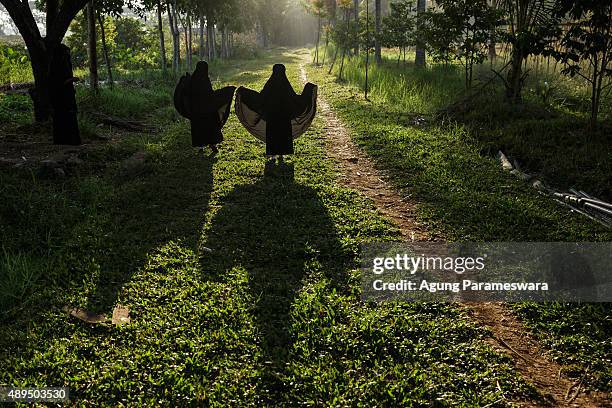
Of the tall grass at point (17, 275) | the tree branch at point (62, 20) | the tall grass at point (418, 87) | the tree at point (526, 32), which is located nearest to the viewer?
the tall grass at point (17, 275)

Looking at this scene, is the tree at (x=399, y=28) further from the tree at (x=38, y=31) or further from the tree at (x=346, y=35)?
the tree at (x=38, y=31)

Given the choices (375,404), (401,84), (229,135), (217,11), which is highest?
(217,11)

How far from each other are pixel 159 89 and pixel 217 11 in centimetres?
1402

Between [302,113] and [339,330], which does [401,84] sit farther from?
[339,330]

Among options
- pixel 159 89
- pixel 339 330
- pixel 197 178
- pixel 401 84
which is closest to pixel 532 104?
pixel 401 84

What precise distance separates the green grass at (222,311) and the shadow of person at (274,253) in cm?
2

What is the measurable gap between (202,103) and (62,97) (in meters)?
2.48

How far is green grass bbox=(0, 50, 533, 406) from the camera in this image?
2967 mm

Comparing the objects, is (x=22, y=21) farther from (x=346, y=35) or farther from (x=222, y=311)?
(x=346, y=35)

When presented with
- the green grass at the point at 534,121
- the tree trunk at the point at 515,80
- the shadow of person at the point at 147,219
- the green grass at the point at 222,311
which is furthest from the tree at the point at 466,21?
the shadow of person at the point at 147,219

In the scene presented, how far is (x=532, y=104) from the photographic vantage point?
1023 cm

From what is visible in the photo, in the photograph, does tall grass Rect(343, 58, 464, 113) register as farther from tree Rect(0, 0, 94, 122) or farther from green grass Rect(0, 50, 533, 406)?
tree Rect(0, 0, 94, 122)

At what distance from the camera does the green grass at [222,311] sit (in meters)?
2.97

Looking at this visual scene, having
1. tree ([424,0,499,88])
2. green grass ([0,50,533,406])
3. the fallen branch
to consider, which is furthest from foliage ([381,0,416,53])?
green grass ([0,50,533,406])
